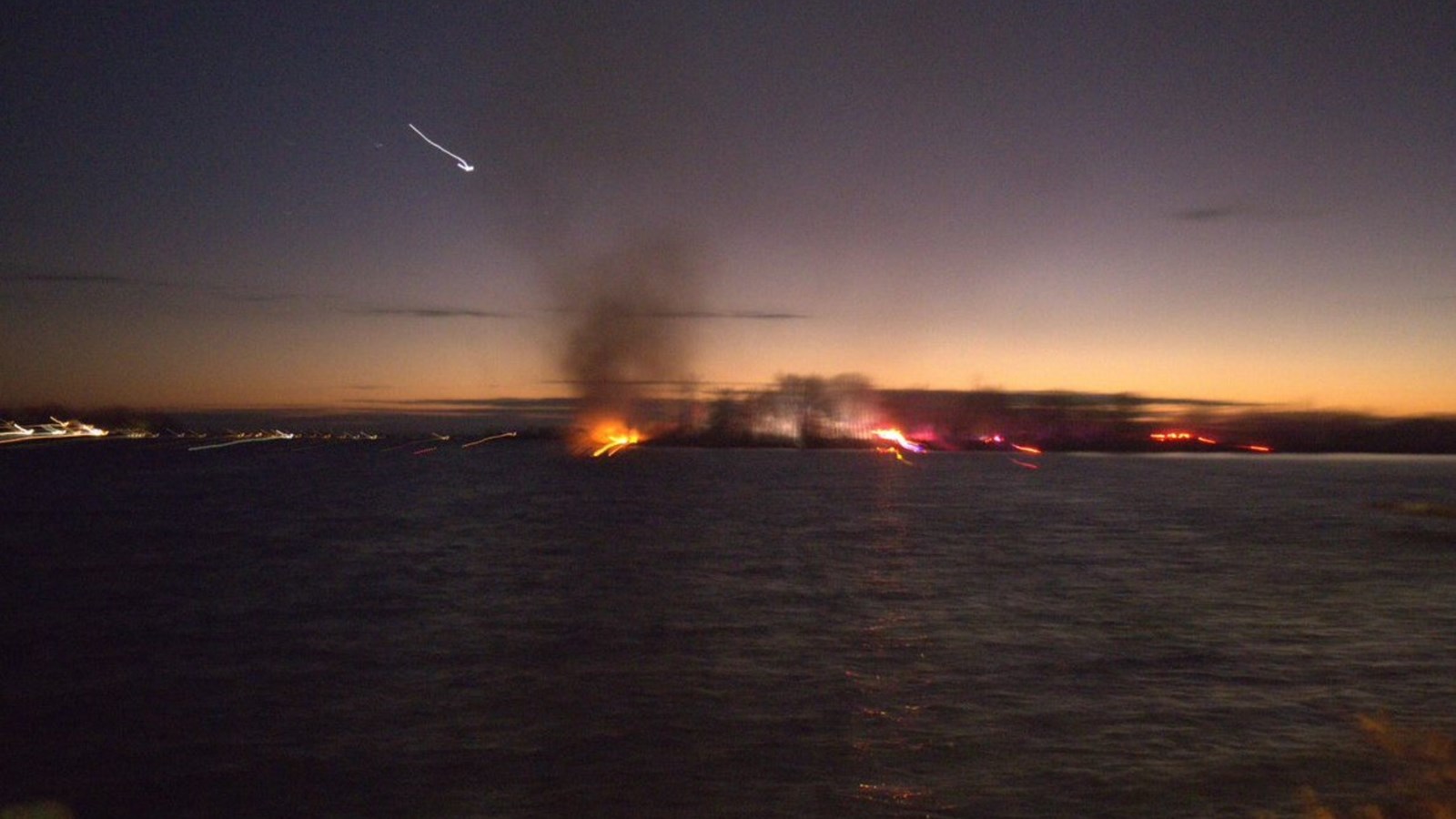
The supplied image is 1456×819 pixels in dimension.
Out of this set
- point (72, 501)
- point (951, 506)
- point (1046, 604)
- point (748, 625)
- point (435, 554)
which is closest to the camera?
point (748, 625)

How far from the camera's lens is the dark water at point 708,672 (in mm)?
13391

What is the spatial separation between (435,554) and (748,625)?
20116 millimetres

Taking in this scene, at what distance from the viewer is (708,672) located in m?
20.0

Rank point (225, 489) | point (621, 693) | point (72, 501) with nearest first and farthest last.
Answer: point (621, 693)
point (72, 501)
point (225, 489)

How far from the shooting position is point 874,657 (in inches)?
844

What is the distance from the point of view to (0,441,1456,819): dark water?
13.4 meters

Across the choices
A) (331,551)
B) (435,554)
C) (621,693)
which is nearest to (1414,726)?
(621,693)

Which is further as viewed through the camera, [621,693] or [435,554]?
[435,554]

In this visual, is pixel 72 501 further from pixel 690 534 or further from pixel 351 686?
pixel 351 686

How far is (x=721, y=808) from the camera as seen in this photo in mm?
12523

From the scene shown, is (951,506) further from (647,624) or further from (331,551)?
(647,624)

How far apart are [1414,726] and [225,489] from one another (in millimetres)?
93641

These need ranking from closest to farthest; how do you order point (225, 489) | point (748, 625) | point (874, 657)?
1. point (874, 657)
2. point (748, 625)
3. point (225, 489)

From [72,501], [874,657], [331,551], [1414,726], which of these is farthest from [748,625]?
[72,501]
